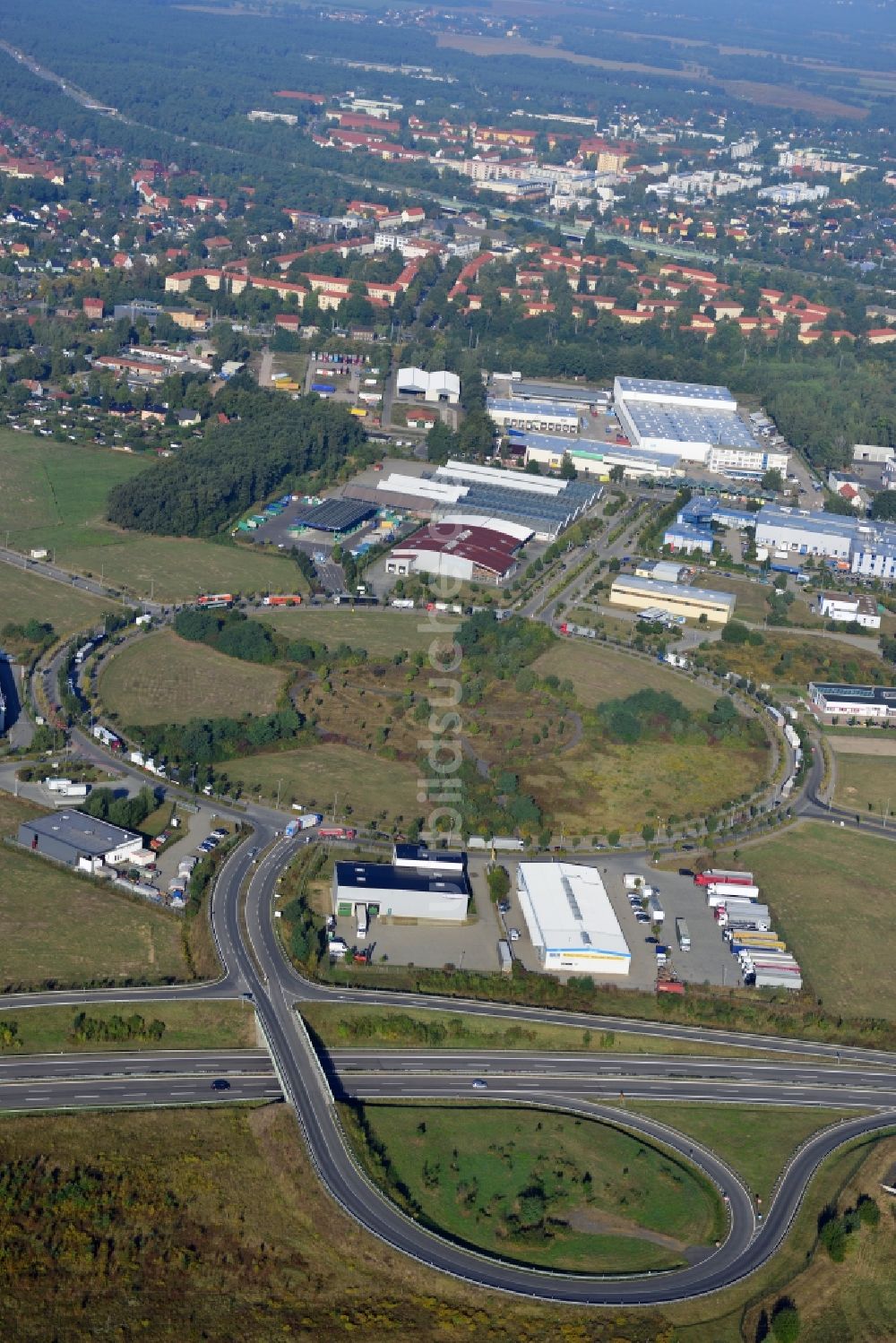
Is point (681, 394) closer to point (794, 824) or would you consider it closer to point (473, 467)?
point (473, 467)

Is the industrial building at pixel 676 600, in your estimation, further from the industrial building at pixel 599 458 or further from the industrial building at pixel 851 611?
the industrial building at pixel 599 458

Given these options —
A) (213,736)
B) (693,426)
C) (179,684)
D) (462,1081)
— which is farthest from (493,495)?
(462,1081)

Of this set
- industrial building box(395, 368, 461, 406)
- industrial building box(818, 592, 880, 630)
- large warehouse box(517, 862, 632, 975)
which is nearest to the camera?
large warehouse box(517, 862, 632, 975)

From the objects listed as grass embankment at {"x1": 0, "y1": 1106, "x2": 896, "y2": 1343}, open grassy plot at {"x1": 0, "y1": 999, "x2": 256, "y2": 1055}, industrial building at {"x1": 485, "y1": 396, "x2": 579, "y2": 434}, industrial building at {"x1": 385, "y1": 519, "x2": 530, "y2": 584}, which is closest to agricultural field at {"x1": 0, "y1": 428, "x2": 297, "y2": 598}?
industrial building at {"x1": 385, "y1": 519, "x2": 530, "y2": 584}

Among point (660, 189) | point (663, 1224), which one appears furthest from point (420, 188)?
point (663, 1224)

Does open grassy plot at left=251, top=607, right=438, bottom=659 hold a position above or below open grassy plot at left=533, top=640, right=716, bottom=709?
below

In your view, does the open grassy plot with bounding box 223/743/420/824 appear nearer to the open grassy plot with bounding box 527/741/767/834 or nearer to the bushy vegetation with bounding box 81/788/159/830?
the bushy vegetation with bounding box 81/788/159/830
